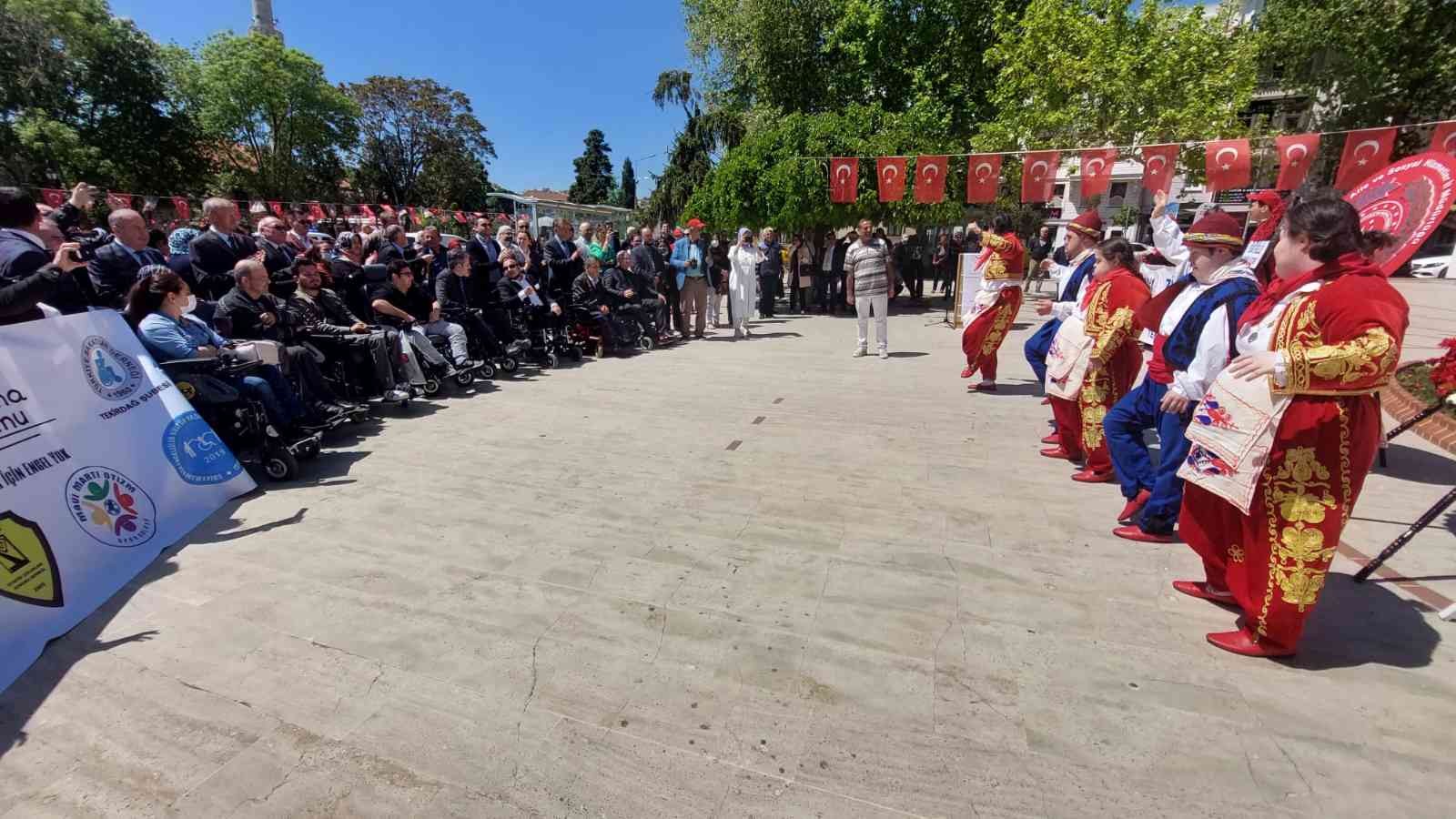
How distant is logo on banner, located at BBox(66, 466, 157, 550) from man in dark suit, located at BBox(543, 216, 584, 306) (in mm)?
6124

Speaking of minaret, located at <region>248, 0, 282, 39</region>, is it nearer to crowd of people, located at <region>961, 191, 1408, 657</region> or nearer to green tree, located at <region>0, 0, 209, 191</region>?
green tree, located at <region>0, 0, 209, 191</region>

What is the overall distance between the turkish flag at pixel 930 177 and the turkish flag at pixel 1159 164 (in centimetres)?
363

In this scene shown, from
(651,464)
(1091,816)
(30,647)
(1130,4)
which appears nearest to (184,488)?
(30,647)

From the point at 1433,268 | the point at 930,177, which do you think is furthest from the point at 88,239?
the point at 1433,268

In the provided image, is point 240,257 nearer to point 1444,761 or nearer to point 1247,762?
point 1247,762

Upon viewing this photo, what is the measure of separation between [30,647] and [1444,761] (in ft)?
17.2

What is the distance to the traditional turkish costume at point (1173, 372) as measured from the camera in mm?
3021

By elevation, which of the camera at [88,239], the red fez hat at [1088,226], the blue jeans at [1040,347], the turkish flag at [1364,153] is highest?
the turkish flag at [1364,153]

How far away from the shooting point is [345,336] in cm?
616

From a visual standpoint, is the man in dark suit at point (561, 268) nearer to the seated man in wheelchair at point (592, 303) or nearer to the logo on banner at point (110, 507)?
the seated man in wheelchair at point (592, 303)

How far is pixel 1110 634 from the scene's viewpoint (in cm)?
274

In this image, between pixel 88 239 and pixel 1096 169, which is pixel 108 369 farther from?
pixel 1096 169

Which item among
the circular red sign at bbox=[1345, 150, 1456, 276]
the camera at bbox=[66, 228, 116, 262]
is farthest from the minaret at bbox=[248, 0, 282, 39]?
the circular red sign at bbox=[1345, 150, 1456, 276]

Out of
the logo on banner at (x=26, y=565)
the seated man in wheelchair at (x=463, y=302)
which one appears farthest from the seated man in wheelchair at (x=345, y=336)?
the logo on banner at (x=26, y=565)
